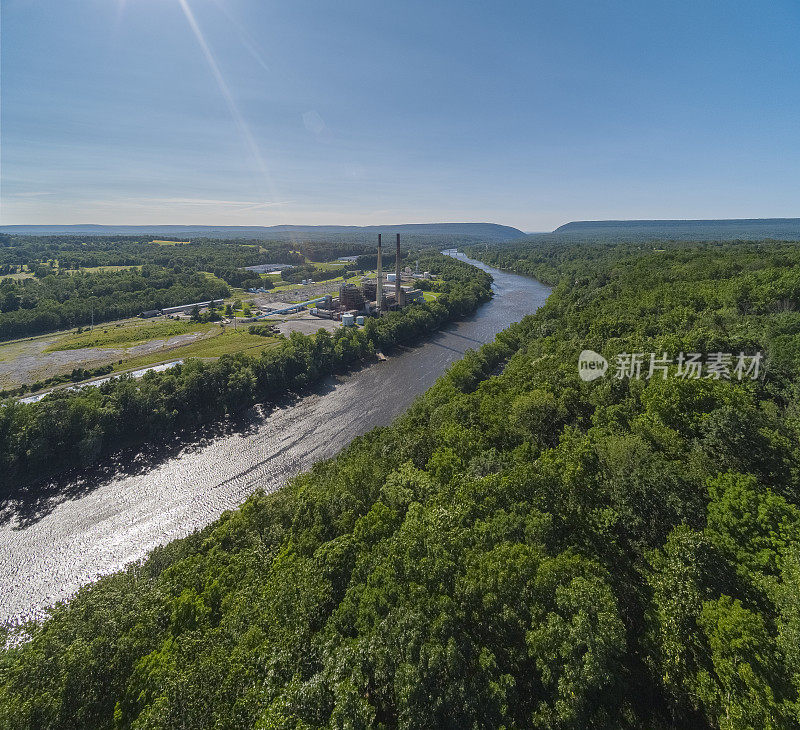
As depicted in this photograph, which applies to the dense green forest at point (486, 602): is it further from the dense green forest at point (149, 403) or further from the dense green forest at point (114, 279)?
the dense green forest at point (114, 279)

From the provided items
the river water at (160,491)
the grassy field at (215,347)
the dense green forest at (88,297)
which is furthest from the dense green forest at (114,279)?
the river water at (160,491)

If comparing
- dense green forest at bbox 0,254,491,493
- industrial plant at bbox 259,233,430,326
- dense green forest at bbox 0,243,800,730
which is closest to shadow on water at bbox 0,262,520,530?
dense green forest at bbox 0,254,491,493

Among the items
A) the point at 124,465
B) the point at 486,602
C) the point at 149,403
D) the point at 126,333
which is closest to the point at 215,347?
the point at 126,333

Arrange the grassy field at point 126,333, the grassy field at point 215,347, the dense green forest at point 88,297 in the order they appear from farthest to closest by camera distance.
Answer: the dense green forest at point 88,297 < the grassy field at point 126,333 < the grassy field at point 215,347

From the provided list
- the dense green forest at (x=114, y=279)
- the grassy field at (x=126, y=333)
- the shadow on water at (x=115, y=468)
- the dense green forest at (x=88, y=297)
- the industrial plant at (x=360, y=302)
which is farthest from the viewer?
the industrial plant at (x=360, y=302)

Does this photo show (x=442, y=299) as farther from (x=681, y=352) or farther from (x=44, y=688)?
(x=44, y=688)

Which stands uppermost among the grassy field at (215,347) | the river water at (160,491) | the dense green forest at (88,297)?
the dense green forest at (88,297)

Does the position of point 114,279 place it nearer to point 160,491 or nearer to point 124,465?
point 124,465
